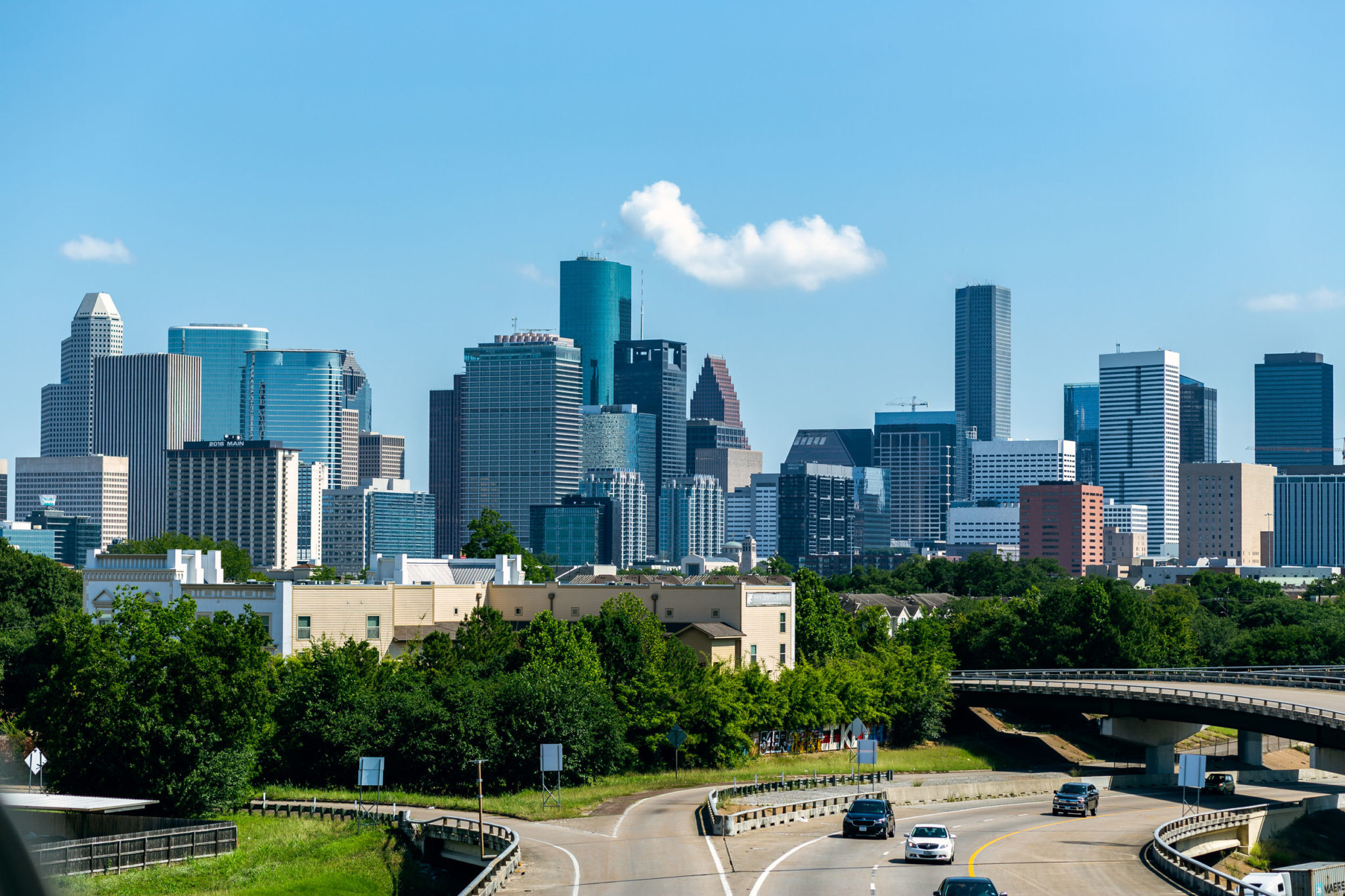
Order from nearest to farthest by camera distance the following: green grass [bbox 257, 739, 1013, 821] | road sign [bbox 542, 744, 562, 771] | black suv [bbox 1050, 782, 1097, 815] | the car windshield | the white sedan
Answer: the car windshield
the white sedan
road sign [bbox 542, 744, 562, 771]
green grass [bbox 257, 739, 1013, 821]
black suv [bbox 1050, 782, 1097, 815]

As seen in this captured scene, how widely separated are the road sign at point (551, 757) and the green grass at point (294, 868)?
546 centimetres

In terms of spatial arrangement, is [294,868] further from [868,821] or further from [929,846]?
[868,821]

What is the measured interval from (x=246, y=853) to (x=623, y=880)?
13744 millimetres

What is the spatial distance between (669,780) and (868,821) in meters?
21.8

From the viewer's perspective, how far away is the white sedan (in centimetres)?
4644

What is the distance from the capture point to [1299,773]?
306 feet

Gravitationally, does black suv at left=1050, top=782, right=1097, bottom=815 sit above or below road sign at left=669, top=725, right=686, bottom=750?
below

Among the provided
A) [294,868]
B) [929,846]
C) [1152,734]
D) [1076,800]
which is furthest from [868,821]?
[1152,734]

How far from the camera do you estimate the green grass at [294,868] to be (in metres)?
43.5

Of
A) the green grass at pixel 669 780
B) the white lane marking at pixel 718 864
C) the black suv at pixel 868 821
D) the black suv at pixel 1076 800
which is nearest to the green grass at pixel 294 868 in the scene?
the green grass at pixel 669 780

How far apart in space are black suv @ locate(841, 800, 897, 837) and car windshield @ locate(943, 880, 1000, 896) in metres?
16.8

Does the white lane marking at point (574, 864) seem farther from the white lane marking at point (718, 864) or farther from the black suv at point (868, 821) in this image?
the black suv at point (868, 821)

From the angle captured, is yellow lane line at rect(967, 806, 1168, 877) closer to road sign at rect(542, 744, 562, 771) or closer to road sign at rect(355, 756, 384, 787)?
road sign at rect(542, 744, 562, 771)

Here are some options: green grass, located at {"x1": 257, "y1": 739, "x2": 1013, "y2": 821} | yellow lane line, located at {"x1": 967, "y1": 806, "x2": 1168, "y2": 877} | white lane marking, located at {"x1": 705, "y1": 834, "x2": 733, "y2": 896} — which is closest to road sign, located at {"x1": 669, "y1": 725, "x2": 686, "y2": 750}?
green grass, located at {"x1": 257, "y1": 739, "x2": 1013, "y2": 821}
